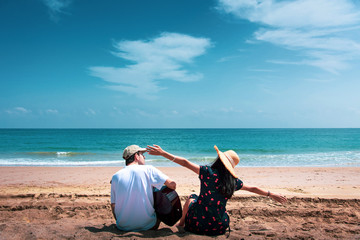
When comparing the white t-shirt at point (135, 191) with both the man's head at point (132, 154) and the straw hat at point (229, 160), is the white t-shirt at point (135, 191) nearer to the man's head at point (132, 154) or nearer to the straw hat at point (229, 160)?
the man's head at point (132, 154)

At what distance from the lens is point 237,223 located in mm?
4773

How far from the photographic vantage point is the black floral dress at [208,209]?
3406 mm

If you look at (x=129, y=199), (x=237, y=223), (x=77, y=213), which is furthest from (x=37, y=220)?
(x=237, y=223)

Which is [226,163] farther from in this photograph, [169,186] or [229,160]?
[169,186]

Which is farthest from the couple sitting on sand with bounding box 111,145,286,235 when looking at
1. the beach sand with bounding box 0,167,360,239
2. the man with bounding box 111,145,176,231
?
the beach sand with bounding box 0,167,360,239

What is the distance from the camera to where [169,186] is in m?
3.48

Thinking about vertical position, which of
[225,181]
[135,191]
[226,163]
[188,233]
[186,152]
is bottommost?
[186,152]

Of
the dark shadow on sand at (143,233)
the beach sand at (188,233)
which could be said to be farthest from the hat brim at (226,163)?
the dark shadow on sand at (143,233)

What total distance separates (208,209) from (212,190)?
0.32 m

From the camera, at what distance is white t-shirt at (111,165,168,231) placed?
3.42m

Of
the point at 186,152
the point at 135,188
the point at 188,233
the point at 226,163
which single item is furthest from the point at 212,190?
the point at 186,152

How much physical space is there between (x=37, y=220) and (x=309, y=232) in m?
4.92

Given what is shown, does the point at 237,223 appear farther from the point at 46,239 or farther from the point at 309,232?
the point at 46,239

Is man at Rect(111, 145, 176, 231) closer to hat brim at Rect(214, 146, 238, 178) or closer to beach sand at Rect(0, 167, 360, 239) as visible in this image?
beach sand at Rect(0, 167, 360, 239)
